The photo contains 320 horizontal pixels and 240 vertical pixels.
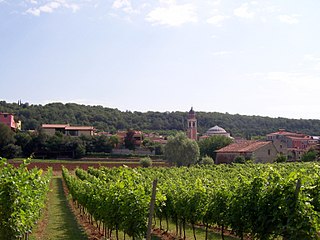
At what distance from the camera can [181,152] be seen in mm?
62969

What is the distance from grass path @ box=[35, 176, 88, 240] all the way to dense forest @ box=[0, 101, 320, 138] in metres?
98.4

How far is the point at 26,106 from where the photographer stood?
137000mm

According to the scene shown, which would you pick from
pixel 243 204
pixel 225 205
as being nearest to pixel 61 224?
pixel 225 205

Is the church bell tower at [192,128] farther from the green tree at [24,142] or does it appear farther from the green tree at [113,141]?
the green tree at [24,142]

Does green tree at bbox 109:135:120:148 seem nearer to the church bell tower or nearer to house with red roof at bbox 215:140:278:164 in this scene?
house with red roof at bbox 215:140:278:164

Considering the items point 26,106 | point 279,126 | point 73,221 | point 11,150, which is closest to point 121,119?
point 26,106

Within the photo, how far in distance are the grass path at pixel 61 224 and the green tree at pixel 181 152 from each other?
3323 centimetres

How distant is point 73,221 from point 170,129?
133 meters

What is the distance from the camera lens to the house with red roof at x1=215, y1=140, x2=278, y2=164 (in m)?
60.8

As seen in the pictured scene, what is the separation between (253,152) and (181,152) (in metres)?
10.5

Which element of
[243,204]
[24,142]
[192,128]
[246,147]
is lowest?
[246,147]

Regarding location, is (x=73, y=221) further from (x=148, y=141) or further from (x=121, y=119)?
(x=121, y=119)

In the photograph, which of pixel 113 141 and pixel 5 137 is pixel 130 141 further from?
pixel 5 137

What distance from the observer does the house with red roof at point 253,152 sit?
199 feet
